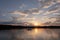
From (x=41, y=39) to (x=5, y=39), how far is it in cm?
251

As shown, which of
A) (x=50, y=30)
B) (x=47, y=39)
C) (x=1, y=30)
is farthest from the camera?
(x=50, y=30)

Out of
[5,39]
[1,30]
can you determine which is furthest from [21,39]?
[1,30]

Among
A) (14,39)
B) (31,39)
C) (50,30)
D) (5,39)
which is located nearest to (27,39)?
(31,39)

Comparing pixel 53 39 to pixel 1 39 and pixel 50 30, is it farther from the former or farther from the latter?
pixel 50 30

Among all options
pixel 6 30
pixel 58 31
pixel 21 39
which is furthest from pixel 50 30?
pixel 21 39

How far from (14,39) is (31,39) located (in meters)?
1.21

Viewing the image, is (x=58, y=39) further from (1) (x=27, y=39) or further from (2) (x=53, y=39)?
(1) (x=27, y=39)

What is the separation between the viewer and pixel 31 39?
1002cm

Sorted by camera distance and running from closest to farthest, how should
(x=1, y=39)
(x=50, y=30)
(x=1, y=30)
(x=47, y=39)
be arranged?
(x=1, y=39) → (x=47, y=39) → (x=1, y=30) → (x=50, y=30)

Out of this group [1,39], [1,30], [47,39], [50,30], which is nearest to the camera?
[1,39]

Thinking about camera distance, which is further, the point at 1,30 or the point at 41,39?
the point at 1,30

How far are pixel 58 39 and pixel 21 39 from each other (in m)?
2.58

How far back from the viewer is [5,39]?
9539 millimetres

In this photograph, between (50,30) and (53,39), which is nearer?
(53,39)
